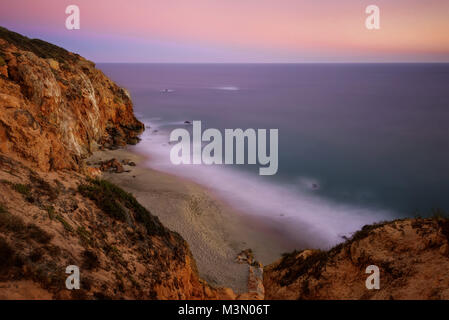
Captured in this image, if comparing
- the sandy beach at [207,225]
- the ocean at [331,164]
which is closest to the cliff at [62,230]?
the sandy beach at [207,225]

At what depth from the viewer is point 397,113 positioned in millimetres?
55656

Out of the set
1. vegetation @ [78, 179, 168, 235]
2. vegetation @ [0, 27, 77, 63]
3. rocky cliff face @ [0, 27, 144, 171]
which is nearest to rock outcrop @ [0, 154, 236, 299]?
vegetation @ [78, 179, 168, 235]

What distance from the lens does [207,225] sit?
19.0 m

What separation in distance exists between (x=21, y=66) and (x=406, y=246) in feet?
59.0

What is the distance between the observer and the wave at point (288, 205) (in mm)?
20000

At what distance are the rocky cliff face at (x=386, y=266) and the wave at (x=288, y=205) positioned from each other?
29.8 feet

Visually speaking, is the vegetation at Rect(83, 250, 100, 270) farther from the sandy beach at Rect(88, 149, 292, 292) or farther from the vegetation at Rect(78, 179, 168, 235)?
the sandy beach at Rect(88, 149, 292, 292)

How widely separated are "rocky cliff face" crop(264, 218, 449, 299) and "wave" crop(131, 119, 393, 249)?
907 cm

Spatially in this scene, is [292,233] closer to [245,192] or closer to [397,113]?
[245,192]

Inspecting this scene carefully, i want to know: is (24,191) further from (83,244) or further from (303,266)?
(303,266)

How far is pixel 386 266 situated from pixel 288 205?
592 inches

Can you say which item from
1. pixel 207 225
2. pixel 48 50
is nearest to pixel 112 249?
pixel 207 225

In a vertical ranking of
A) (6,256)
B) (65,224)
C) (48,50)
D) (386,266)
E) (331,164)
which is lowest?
(386,266)

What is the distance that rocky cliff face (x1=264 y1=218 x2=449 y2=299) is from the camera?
7.51 m
